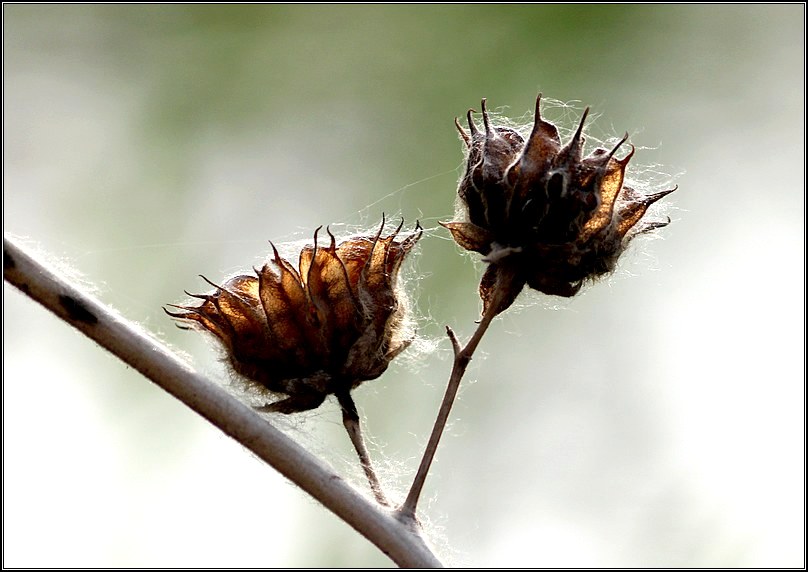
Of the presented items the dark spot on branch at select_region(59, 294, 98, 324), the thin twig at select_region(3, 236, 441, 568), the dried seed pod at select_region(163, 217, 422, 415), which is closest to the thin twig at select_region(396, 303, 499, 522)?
the thin twig at select_region(3, 236, 441, 568)

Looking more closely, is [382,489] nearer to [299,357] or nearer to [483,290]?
[299,357]

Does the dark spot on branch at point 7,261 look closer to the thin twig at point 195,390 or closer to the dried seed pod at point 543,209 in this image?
the thin twig at point 195,390

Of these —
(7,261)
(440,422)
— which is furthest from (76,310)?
(440,422)

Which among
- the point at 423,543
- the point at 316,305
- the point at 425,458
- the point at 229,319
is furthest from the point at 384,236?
the point at 423,543

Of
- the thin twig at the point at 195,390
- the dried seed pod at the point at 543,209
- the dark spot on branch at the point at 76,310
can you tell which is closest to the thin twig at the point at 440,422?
the thin twig at the point at 195,390

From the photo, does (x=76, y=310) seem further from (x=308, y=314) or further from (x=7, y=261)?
(x=308, y=314)

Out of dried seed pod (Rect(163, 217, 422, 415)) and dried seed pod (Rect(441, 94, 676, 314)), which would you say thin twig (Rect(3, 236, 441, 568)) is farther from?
dried seed pod (Rect(441, 94, 676, 314))
